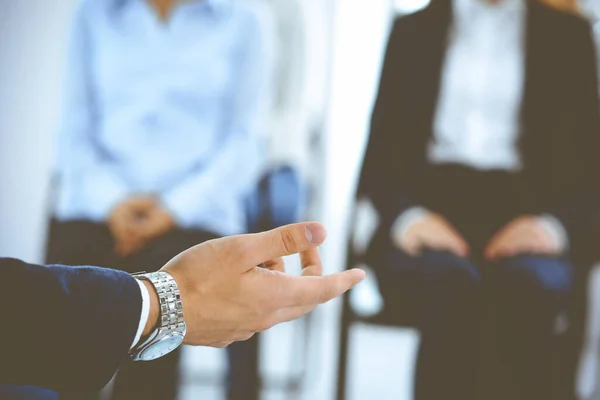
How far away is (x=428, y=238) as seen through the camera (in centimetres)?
156

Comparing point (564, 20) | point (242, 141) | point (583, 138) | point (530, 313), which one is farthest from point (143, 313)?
point (564, 20)

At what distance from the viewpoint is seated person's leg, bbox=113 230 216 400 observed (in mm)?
1720

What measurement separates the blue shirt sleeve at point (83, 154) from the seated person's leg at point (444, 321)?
1.09 metres

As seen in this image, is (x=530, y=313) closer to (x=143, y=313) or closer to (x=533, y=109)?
(x=533, y=109)

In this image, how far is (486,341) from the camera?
58.7 inches

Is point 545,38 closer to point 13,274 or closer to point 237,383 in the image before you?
point 237,383

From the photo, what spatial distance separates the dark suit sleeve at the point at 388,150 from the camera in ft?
5.28

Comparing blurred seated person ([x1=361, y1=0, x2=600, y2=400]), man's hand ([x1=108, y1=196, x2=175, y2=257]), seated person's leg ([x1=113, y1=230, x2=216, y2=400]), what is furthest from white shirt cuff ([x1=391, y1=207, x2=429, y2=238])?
man's hand ([x1=108, y1=196, x2=175, y2=257])

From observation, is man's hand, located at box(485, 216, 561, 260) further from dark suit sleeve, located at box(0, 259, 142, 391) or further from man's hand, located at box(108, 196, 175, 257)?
dark suit sleeve, located at box(0, 259, 142, 391)

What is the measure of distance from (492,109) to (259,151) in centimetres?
80

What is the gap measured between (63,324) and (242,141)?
53.1 inches

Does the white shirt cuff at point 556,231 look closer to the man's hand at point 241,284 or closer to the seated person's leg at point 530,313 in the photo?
the seated person's leg at point 530,313

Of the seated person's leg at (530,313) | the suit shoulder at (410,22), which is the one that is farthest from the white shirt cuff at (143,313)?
the suit shoulder at (410,22)

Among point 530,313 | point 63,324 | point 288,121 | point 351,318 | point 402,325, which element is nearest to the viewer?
point 63,324
